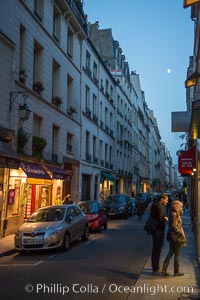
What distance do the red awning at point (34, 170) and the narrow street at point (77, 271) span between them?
391 cm

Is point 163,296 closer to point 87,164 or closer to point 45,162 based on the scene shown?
point 45,162

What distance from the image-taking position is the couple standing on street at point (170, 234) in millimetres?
8703

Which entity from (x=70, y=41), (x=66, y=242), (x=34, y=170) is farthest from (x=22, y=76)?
(x=70, y=41)

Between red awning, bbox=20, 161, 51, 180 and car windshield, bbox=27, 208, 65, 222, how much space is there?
102 inches

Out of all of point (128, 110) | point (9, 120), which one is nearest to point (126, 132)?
point (128, 110)

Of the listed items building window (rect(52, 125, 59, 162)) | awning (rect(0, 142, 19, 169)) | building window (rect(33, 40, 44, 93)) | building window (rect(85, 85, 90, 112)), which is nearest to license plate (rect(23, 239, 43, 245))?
awning (rect(0, 142, 19, 169))

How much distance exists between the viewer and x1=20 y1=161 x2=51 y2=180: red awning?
54.4 ft

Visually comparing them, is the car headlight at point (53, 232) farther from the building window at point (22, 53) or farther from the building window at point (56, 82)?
the building window at point (56, 82)

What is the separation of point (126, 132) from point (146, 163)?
2732 cm

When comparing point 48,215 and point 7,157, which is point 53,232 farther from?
point 7,157

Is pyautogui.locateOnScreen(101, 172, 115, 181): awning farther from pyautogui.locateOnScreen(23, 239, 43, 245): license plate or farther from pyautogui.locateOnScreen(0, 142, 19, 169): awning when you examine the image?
pyautogui.locateOnScreen(23, 239, 43, 245): license plate

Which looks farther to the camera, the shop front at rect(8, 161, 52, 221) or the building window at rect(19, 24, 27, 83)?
the building window at rect(19, 24, 27, 83)

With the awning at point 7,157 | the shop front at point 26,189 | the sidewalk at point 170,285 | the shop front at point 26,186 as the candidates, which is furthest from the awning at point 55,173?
the sidewalk at point 170,285

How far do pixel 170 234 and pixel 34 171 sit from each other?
982 cm
